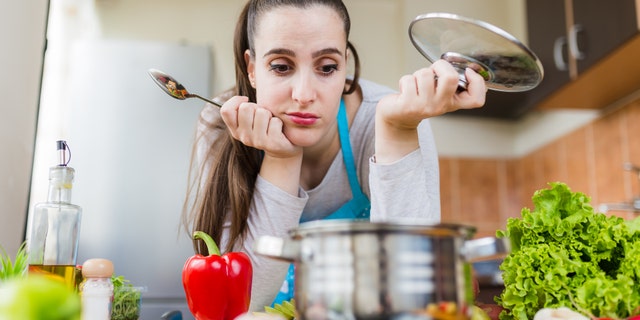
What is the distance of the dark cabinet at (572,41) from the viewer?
2.15 meters

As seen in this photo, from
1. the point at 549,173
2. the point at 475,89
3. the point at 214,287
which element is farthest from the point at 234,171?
the point at 549,173

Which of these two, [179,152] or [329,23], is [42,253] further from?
[179,152]

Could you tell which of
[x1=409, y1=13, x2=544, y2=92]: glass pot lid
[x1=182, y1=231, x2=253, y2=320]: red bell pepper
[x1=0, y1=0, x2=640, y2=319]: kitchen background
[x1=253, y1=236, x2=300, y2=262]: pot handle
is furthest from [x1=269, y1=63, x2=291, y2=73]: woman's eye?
[x1=0, y1=0, x2=640, y2=319]: kitchen background

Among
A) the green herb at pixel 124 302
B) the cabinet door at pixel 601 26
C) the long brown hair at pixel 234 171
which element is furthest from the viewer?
the cabinet door at pixel 601 26

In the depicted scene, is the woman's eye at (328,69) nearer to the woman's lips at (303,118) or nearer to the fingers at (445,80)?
the woman's lips at (303,118)

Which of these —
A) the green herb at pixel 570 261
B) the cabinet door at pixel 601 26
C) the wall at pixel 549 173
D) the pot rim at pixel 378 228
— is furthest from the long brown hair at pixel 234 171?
the wall at pixel 549 173

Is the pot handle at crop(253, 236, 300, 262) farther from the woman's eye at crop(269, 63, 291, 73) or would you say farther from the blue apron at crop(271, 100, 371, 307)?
the blue apron at crop(271, 100, 371, 307)

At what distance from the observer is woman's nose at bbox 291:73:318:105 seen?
3.13 feet

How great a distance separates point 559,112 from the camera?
9.80ft

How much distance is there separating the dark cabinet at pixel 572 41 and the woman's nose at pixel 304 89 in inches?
58.9

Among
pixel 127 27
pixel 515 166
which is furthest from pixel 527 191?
pixel 127 27

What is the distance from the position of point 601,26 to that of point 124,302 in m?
2.03

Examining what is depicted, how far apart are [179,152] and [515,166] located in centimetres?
178

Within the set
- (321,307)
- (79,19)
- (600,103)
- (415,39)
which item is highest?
(79,19)
